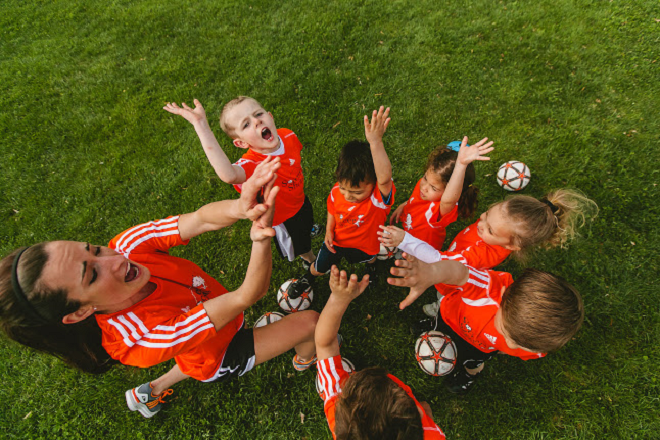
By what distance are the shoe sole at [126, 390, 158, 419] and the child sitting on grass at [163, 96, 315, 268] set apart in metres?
2.27

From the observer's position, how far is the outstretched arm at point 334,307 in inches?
81.6

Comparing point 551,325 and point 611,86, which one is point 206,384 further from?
point 611,86

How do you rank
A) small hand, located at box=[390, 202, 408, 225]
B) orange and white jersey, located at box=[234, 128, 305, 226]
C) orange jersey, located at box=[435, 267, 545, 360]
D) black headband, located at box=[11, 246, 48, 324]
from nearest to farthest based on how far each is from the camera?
black headband, located at box=[11, 246, 48, 324], orange jersey, located at box=[435, 267, 545, 360], orange and white jersey, located at box=[234, 128, 305, 226], small hand, located at box=[390, 202, 408, 225]

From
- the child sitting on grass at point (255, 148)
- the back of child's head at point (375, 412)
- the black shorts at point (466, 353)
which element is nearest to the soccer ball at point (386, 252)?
the black shorts at point (466, 353)

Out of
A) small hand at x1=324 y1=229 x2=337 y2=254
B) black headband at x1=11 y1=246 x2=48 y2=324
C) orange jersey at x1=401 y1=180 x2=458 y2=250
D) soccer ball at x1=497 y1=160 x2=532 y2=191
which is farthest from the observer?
soccer ball at x1=497 y1=160 x2=532 y2=191

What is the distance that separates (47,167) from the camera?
5586 millimetres

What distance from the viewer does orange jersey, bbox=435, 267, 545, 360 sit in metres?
2.61

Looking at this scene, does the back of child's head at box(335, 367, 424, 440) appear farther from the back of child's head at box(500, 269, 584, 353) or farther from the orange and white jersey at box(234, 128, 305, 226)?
the orange and white jersey at box(234, 128, 305, 226)

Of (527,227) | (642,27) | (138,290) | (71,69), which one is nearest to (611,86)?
(642,27)

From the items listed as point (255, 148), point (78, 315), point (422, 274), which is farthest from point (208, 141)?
point (422, 274)

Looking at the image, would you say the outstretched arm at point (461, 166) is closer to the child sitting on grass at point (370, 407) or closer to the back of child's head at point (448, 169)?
the back of child's head at point (448, 169)

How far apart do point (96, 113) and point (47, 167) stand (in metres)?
1.39

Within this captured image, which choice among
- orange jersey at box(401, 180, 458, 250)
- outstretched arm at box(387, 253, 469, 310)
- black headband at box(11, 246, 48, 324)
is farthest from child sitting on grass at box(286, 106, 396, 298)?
black headband at box(11, 246, 48, 324)

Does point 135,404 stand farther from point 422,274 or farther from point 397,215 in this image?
point 397,215
